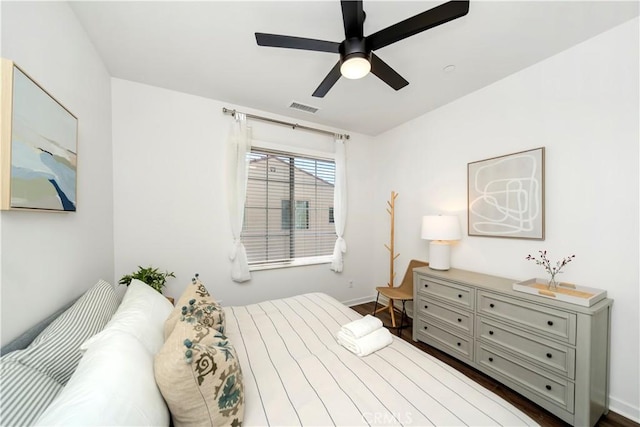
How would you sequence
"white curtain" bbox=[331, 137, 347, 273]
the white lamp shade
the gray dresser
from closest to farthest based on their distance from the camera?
the gray dresser < the white lamp shade < "white curtain" bbox=[331, 137, 347, 273]

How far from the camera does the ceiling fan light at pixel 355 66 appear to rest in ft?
4.68

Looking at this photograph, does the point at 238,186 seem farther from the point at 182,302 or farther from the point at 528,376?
the point at 528,376

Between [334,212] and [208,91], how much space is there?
2.18m

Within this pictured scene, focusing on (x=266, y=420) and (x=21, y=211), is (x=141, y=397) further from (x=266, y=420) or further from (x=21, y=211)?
(x=21, y=211)

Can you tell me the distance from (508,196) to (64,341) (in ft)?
10.5

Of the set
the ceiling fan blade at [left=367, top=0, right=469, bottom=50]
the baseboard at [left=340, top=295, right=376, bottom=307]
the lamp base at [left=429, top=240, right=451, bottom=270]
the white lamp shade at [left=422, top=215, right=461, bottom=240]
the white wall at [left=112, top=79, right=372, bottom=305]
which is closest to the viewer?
the ceiling fan blade at [left=367, top=0, right=469, bottom=50]

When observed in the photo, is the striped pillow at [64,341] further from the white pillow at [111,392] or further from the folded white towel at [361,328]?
the folded white towel at [361,328]

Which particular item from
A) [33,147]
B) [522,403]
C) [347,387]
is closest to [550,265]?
[522,403]

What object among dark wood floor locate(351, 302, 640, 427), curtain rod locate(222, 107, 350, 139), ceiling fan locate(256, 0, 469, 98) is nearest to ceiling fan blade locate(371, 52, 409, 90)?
ceiling fan locate(256, 0, 469, 98)

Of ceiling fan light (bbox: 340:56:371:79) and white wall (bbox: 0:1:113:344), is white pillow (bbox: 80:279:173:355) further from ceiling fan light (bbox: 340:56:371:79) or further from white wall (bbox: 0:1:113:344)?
ceiling fan light (bbox: 340:56:371:79)

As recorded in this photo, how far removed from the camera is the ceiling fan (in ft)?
3.93

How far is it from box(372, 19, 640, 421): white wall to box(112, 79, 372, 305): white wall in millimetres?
2361

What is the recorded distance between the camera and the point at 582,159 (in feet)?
6.01

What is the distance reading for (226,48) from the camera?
6.19ft
